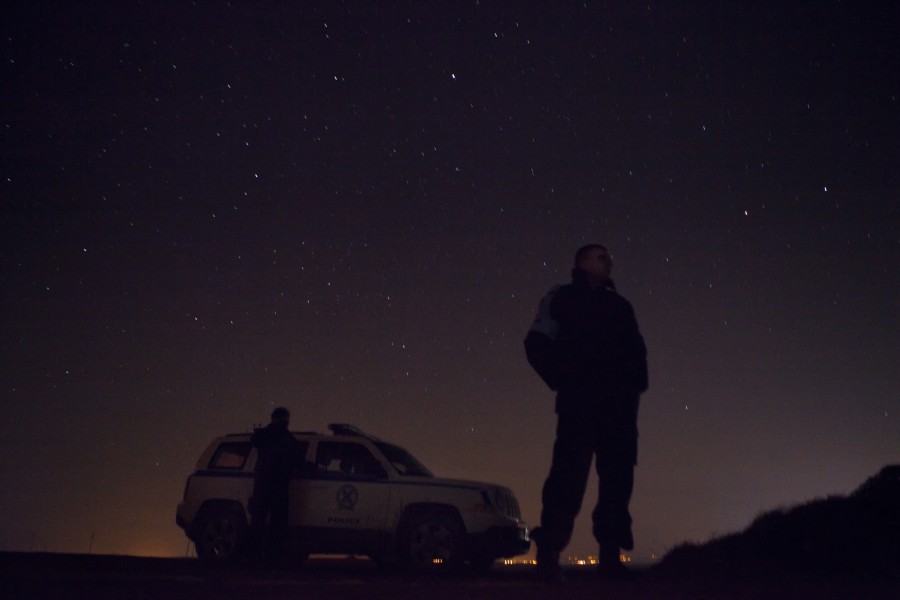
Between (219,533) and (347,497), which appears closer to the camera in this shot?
(347,497)

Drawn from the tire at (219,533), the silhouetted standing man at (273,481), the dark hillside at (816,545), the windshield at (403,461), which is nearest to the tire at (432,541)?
the windshield at (403,461)

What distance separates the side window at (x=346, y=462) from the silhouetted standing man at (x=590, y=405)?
6.47m

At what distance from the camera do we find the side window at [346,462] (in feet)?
40.2

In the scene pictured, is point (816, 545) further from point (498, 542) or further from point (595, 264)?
point (595, 264)

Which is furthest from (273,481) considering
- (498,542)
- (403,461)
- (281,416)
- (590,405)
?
(590,405)

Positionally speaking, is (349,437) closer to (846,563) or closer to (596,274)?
(846,563)

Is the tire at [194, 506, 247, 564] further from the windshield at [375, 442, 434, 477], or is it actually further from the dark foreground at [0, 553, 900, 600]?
the dark foreground at [0, 553, 900, 600]

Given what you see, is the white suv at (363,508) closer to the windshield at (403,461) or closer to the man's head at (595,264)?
the windshield at (403,461)

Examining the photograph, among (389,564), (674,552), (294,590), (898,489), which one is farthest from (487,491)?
(294,590)

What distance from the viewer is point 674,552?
1377 cm

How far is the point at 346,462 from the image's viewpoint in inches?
491

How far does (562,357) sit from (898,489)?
Answer: 846cm

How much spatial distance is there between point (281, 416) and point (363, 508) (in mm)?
1586

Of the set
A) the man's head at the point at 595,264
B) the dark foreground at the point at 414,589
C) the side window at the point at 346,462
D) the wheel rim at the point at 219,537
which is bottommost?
the dark foreground at the point at 414,589
